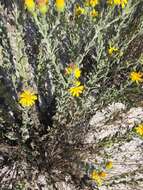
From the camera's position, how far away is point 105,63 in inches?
101

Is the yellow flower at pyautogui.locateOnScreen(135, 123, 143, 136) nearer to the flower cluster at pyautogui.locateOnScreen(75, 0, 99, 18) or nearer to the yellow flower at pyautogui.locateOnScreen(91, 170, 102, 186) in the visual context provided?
the yellow flower at pyautogui.locateOnScreen(91, 170, 102, 186)

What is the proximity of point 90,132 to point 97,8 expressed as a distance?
3.54 ft

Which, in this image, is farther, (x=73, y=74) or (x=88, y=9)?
(x=88, y=9)

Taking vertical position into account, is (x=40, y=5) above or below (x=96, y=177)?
above

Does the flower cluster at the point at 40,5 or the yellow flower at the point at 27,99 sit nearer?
the flower cluster at the point at 40,5

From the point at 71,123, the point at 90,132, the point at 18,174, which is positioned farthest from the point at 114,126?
the point at 18,174

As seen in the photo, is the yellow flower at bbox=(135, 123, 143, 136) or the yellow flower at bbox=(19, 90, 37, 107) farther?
the yellow flower at bbox=(135, 123, 143, 136)

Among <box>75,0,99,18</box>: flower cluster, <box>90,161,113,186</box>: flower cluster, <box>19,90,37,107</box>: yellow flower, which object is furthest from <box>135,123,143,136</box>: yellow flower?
<box>75,0,99,18</box>: flower cluster

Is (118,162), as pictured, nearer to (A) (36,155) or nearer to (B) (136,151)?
(B) (136,151)

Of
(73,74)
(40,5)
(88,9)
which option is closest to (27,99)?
(73,74)

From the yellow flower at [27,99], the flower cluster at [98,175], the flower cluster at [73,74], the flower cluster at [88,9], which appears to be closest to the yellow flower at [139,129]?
the flower cluster at [98,175]

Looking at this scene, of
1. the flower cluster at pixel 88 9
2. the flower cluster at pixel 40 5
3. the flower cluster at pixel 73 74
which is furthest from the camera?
the flower cluster at pixel 88 9

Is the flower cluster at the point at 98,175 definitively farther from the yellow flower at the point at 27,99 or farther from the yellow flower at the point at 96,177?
the yellow flower at the point at 27,99

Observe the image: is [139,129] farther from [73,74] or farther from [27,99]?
[27,99]
